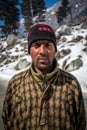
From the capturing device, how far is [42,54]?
114 inches

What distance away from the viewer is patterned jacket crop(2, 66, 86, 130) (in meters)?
2.83

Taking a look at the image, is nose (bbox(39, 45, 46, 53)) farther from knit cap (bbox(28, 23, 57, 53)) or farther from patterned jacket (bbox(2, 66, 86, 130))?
patterned jacket (bbox(2, 66, 86, 130))

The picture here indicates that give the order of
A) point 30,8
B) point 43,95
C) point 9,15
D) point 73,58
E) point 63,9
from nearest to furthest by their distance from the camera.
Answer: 1. point 43,95
2. point 73,58
3. point 9,15
4. point 30,8
5. point 63,9

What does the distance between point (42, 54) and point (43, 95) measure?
0.42m

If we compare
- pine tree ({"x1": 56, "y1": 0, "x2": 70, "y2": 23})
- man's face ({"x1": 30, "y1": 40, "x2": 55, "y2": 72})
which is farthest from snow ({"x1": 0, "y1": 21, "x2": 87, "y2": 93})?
pine tree ({"x1": 56, "y1": 0, "x2": 70, "y2": 23})

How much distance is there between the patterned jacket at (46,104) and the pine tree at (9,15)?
153 feet

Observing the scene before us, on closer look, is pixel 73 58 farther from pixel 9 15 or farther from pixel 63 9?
pixel 63 9

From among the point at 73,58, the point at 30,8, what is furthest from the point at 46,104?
the point at 30,8

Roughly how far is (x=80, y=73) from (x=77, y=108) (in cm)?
1521

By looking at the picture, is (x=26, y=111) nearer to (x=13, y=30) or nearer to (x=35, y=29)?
(x=35, y=29)

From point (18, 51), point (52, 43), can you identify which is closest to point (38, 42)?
point (52, 43)

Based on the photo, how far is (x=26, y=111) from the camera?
2861mm

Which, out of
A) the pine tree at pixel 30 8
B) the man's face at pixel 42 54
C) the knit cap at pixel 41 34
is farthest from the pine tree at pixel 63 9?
the man's face at pixel 42 54

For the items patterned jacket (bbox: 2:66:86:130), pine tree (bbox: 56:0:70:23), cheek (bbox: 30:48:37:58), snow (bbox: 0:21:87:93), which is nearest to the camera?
patterned jacket (bbox: 2:66:86:130)
